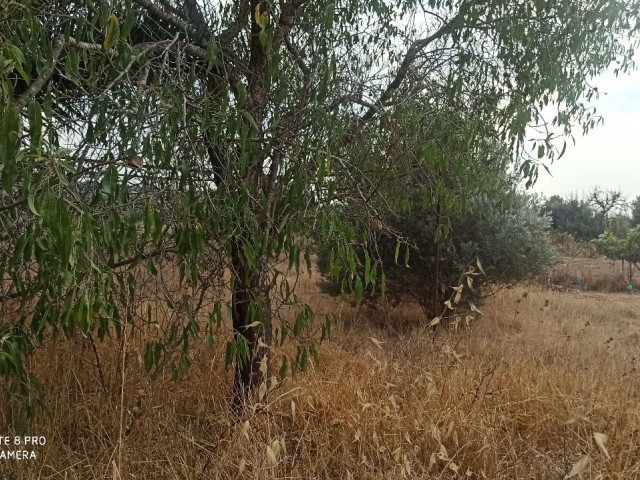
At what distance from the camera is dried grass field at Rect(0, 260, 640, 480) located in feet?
7.34

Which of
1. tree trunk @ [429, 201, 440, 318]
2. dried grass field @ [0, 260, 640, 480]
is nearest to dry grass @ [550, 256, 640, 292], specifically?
Result: tree trunk @ [429, 201, 440, 318]

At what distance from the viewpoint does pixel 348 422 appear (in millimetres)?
2600

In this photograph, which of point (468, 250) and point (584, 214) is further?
point (584, 214)

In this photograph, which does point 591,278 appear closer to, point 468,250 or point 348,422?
point 468,250

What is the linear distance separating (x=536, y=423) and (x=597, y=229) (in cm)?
2265

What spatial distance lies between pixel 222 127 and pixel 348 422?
5.59 feet

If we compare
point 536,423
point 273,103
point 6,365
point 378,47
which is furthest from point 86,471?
point 378,47

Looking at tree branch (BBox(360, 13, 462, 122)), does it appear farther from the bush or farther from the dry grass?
the dry grass

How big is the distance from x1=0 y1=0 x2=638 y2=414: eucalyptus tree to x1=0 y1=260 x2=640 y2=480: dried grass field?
1.24 ft

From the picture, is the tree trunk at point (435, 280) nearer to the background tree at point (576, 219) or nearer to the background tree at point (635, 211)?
the background tree at point (635, 211)

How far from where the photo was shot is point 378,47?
134 inches

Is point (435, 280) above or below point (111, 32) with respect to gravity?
below

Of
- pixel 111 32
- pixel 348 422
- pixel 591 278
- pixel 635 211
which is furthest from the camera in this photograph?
pixel 635 211

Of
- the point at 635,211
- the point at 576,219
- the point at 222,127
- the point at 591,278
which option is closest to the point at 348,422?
the point at 222,127
